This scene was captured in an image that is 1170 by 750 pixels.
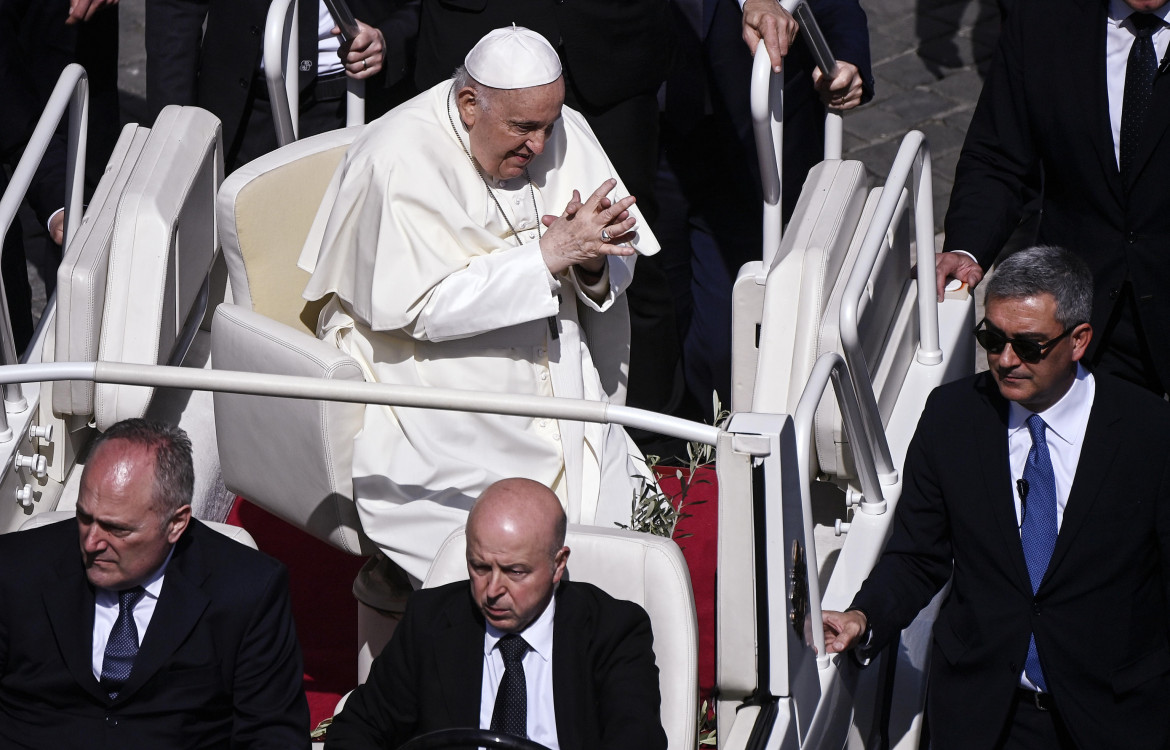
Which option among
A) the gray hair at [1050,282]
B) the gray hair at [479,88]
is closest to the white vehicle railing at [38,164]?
the gray hair at [479,88]

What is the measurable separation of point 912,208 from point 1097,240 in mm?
503

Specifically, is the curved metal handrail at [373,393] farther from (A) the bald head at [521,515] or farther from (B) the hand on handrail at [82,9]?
(B) the hand on handrail at [82,9]

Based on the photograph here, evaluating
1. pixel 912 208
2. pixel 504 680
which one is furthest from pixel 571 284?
pixel 504 680

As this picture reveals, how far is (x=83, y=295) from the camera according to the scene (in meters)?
4.07

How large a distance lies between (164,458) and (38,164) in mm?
1346

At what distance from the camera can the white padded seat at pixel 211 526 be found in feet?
11.6

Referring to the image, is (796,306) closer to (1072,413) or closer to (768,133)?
(768,133)

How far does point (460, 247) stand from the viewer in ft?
13.4

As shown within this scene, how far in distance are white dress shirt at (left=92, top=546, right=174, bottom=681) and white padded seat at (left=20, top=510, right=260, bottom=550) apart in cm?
21

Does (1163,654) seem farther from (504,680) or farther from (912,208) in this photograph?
(912,208)

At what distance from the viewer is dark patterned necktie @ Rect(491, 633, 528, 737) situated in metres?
3.18

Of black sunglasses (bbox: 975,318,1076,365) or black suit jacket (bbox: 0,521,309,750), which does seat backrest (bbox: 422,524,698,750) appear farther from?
black sunglasses (bbox: 975,318,1076,365)

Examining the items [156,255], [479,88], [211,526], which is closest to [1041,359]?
[479,88]

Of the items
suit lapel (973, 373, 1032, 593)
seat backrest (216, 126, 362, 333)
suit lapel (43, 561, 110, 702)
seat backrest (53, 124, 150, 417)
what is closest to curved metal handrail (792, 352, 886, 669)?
suit lapel (973, 373, 1032, 593)
